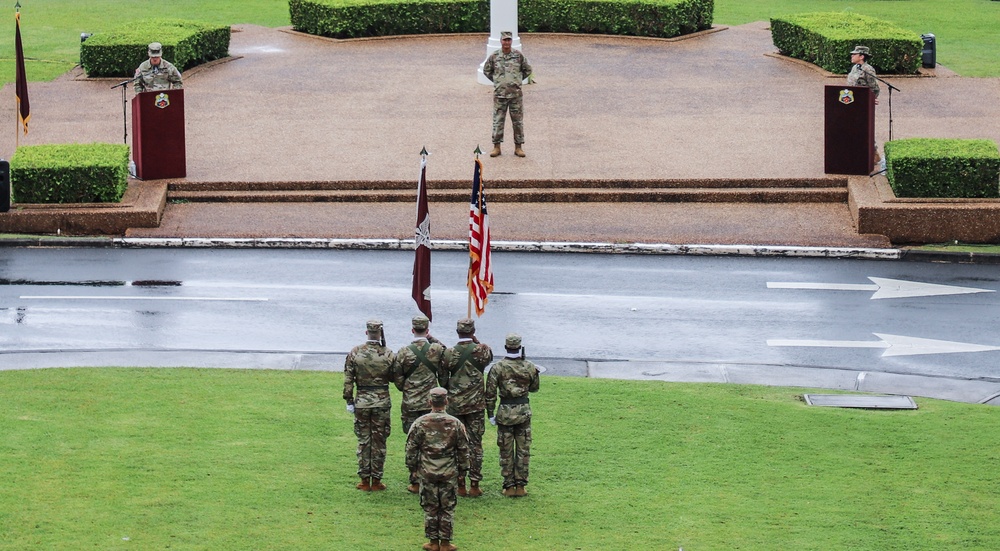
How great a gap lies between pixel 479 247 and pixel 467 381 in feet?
10.3

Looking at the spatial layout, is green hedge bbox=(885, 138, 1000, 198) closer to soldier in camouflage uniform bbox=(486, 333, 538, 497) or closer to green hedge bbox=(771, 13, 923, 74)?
green hedge bbox=(771, 13, 923, 74)

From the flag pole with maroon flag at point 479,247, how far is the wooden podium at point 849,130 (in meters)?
9.77

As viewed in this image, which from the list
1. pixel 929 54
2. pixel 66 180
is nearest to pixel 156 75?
pixel 66 180

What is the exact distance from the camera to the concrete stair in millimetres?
25891

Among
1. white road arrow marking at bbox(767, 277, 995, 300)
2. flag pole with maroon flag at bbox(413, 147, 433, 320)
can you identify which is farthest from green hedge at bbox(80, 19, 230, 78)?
flag pole with maroon flag at bbox(413, 147, 433, 320)

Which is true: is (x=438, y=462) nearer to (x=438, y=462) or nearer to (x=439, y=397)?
(x=438, y=462)

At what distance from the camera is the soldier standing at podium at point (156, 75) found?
1045 inches

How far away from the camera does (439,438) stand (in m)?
13.7

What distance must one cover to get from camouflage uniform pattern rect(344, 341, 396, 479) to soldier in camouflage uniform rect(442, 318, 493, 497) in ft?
1.94

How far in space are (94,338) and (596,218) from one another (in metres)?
8.58

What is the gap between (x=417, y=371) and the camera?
1512 cm

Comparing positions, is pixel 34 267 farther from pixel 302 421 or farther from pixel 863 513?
pixel 863 513

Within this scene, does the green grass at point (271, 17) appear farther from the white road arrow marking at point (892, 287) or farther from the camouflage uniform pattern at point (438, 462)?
the camouflage uniform pattern at point (438, 462)

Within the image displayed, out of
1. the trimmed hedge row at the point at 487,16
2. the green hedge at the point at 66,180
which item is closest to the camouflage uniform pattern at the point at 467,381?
the green hedge at the point at 66,180
